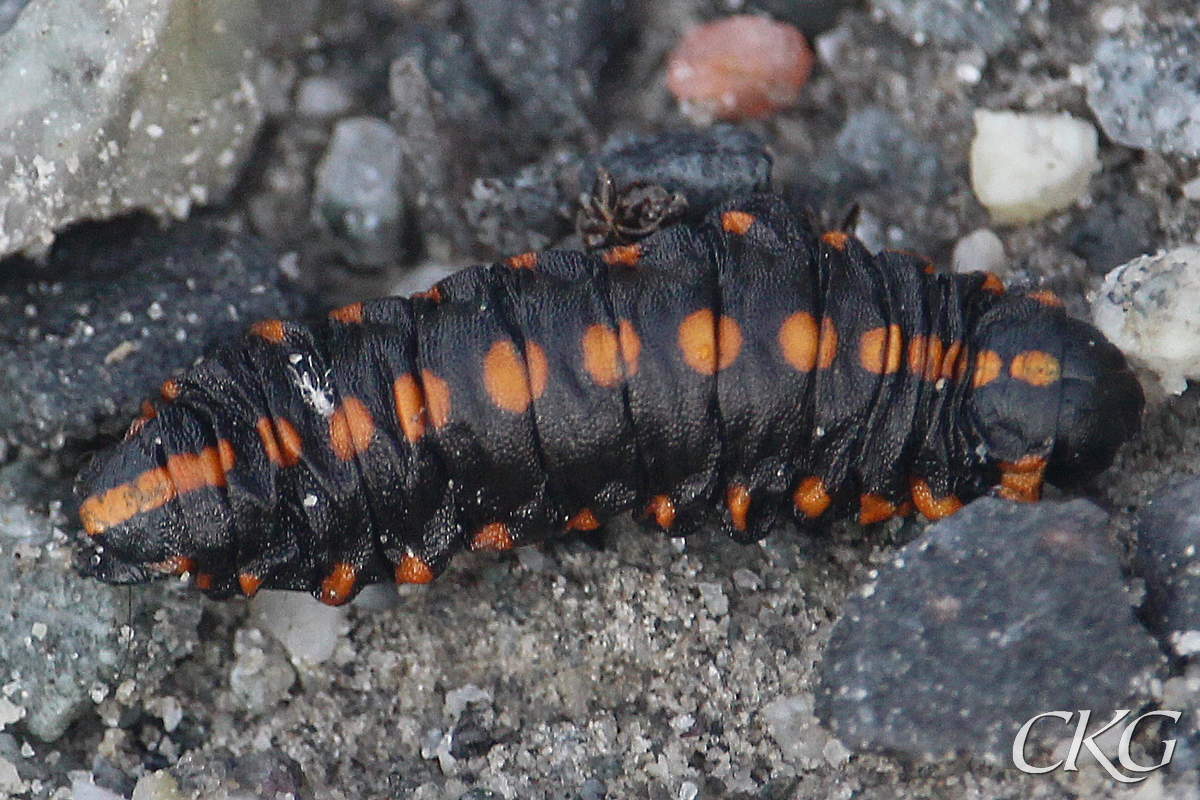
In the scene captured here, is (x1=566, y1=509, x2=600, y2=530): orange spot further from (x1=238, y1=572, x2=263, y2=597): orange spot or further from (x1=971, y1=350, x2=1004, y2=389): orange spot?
(x1=971, y1=350, x2=1004, y2=389): orange spot

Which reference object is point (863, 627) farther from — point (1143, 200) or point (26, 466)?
point (26, 466)

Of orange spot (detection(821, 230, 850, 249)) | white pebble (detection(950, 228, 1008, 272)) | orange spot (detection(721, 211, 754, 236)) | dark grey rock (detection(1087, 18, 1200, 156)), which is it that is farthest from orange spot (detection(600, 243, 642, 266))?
dark grey rock (detection(1087, 18, 1200, 156))

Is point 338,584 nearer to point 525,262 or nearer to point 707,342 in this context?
point 525,262

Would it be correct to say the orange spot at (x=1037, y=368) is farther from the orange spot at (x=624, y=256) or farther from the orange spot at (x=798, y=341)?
the orange spot at (x=624, y=256)

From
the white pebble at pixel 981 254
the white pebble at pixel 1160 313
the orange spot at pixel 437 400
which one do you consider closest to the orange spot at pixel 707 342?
the orange spot at pixel 437 400

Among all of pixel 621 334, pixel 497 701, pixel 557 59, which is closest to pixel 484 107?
pixel 557 59

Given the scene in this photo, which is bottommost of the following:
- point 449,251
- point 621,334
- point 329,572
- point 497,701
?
point 497,701
